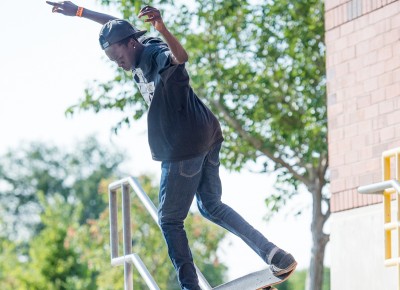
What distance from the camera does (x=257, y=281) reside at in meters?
6.34

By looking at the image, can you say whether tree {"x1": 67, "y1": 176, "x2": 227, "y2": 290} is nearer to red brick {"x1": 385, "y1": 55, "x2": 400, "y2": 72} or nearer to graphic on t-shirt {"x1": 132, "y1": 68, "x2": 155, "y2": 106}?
red brick {"x1": 385, "y1": 55, "x2": 400, "y2": 72}

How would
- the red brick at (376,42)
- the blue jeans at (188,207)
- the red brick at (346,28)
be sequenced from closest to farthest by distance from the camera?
the blue jeans at (188,207)
the red brick at (376,42)
the red brick at (346,28)

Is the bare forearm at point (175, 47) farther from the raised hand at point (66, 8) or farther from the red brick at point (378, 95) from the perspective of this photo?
the red brick at point (378, 95)

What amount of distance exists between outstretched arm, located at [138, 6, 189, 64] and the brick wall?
13.7 ft

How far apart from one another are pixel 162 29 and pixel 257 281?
1463 mm

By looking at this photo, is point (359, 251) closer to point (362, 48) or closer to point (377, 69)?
point (377, 69)

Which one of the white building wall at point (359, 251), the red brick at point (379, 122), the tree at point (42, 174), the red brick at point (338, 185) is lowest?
the tree at point (42, 174)

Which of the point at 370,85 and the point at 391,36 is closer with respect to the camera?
the point at 391,36

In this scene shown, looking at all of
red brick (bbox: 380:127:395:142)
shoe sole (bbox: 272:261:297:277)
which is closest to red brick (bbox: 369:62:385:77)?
red brick (bbox: 380:127:395:142)

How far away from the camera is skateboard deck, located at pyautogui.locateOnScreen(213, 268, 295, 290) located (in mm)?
6270

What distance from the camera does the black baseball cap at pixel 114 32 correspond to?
6.31 m

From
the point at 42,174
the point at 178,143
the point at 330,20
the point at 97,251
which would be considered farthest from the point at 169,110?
the point at 42,174

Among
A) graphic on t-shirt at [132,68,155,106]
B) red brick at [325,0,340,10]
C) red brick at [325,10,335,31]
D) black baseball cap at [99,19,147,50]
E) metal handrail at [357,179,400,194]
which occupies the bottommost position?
metal handrail at [357,179,400,194]

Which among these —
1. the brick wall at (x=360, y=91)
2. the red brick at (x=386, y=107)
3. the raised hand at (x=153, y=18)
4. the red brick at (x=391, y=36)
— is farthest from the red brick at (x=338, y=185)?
the raised hand at (x=153, y=18)
